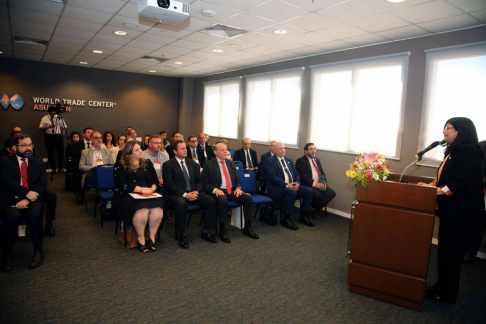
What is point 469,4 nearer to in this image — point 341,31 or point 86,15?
point 341,31

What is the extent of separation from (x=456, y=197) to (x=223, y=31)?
171 inches

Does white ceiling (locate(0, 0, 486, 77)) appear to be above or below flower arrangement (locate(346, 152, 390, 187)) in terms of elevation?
above

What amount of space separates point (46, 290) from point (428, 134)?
5.54m

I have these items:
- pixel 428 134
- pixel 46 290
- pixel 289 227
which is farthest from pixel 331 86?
pixel 46 290

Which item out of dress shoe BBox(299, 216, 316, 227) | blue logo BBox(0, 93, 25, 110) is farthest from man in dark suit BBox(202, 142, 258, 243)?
blue logo BBox(0, 93, 25, 110)

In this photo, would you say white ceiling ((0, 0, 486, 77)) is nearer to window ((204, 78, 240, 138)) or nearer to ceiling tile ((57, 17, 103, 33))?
ceiling tile ((57, 17, 103, 33))

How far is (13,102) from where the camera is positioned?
960cm

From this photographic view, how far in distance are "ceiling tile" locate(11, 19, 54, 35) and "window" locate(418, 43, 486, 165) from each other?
6.48 metres

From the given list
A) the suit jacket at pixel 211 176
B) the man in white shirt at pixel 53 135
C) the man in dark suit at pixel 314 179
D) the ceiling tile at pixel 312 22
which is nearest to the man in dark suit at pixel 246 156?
the man in dark suit at pixel 314 179

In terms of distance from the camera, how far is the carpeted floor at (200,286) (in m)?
2.80

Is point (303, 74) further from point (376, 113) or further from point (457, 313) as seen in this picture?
point (457, 313)

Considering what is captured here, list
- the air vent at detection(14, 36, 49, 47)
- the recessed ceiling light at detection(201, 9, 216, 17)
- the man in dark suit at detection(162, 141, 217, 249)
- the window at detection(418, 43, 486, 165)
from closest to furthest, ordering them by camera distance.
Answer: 1. the man in dark suit at detection(162, 141, 217, 249)
2. the recessed ceiling light at detection(201, 9, 216, 17)
3. the window at detection(418, 43, 486, 165)
4. the air vent at detection(14, 36, 49, 47)

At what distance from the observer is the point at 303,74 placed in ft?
Result: 24.0

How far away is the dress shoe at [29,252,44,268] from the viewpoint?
11.6ft
